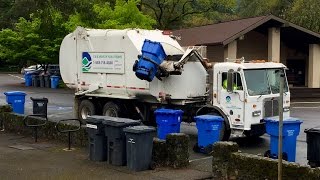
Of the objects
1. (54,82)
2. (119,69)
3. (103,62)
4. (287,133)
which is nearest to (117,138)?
(287,133)

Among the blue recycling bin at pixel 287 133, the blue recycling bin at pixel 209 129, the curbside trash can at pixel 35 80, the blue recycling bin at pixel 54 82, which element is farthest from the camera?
the curbside trash can at pixel 35 80

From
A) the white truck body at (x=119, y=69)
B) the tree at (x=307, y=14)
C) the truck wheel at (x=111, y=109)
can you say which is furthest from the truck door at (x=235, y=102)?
the tree at (x=307, y=14)

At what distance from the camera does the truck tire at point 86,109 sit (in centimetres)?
1781

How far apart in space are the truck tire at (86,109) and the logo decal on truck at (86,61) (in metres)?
1.14

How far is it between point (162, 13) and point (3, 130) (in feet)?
104

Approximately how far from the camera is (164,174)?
10.4m

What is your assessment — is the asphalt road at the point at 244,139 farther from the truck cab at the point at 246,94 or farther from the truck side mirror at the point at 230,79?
the truck side mirror at the point at 230,79

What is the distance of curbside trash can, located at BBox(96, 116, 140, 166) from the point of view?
11.0 m

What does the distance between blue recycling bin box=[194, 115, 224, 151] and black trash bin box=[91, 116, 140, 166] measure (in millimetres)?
1929

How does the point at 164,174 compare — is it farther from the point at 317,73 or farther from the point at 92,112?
the point at 317,73

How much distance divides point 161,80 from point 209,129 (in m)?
3.62

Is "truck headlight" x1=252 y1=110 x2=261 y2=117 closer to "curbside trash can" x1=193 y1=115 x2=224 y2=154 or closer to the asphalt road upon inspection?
the asphalt road

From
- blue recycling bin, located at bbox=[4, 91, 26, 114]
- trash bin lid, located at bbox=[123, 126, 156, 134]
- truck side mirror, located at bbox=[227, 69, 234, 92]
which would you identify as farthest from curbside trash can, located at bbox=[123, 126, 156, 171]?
blue recycling bin, located at bbox=[4, 91, 26, 114]

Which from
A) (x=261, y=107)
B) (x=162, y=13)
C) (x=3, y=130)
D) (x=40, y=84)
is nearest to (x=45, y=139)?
(x=3, y=130)
